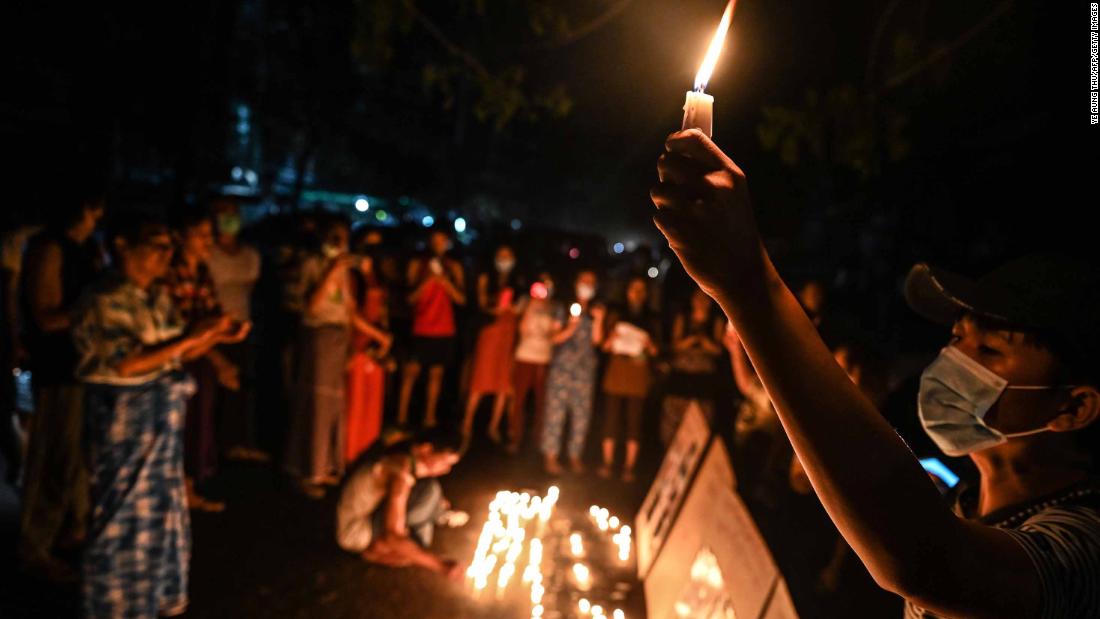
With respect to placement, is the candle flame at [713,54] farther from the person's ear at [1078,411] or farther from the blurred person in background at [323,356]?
the blurred person in background at [323,356]

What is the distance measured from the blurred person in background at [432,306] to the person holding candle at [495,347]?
0.39 metres

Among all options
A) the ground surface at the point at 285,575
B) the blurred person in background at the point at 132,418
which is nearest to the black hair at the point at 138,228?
the blurred person in background at the point at 132,418

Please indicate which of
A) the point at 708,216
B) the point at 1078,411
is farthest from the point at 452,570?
the point at 708,216

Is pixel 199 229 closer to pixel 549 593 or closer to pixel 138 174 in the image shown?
pixel 549 593

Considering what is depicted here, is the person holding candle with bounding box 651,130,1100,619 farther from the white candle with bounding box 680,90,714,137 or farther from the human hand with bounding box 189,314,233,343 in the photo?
the human hand with bounding box 189,314,233,343

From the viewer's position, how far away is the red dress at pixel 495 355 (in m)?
7.36

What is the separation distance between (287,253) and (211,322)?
116 inches

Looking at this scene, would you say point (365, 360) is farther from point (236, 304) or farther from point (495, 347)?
point (495, 347)

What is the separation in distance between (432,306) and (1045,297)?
21.3 feet

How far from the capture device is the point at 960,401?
1598 mm

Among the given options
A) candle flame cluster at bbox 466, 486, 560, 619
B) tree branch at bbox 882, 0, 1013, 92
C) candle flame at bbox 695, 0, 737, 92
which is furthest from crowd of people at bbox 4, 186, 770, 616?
tree branch at bbox 882, 0, 1013, 92

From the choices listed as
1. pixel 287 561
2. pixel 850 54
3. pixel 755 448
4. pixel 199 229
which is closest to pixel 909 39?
pixel 850 54

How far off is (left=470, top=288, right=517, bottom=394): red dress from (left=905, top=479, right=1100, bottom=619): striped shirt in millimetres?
6240

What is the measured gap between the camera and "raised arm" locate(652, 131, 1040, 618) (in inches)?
33.2
